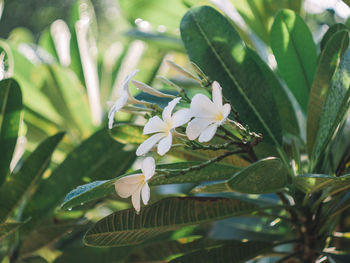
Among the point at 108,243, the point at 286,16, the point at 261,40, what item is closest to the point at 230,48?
the point at 286,16

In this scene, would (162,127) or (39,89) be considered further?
(39,89)

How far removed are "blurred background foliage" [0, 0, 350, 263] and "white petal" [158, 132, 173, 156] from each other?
9.3 inches

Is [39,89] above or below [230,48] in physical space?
below

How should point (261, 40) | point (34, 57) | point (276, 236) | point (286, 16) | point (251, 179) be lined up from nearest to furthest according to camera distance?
point (251, 179), point (286, 16), point (276, 236), point (261, 40), point (34, 57)

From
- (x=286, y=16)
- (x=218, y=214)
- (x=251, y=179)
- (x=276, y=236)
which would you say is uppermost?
(x=286, y=16)

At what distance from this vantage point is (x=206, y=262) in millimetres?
745

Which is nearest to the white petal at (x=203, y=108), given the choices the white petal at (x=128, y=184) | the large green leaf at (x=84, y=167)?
the white petal at (x=128, y=184)

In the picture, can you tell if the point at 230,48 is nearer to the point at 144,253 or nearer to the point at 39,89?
the point at 144,253

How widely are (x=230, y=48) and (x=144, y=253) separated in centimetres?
42

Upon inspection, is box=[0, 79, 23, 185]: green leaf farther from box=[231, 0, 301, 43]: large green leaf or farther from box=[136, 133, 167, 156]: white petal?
box=[231, 0, 301, 43]: large green leaf

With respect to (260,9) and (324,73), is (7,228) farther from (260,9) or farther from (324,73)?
(260,9)

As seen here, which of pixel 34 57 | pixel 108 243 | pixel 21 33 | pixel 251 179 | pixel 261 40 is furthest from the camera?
pixel 21 33

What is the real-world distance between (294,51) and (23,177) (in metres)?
0.55

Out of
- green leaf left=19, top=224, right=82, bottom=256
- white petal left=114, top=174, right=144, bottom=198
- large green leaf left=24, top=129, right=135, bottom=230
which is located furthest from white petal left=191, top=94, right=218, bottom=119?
green leaf left=19, top=224, right=82, bottom=256
